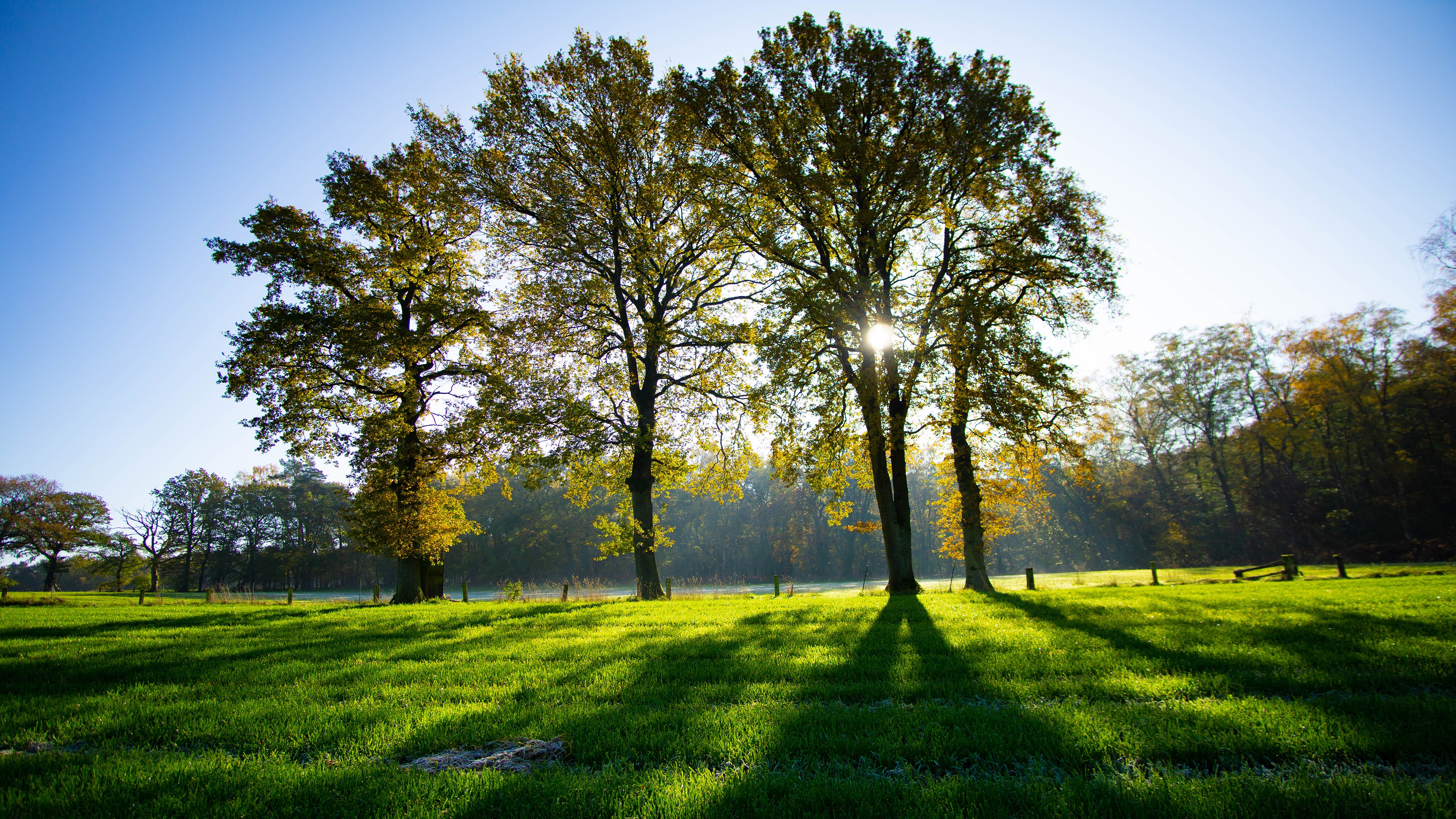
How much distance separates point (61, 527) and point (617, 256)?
64.9 metres

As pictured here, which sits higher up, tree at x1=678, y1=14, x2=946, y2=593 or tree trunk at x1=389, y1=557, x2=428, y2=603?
tree at x1=678, y1=14, x2=946, y2=593

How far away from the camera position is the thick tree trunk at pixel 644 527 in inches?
716

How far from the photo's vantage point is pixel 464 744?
3559 millimetres

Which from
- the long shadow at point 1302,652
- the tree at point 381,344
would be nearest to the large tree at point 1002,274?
the long shadow at point 1302,652

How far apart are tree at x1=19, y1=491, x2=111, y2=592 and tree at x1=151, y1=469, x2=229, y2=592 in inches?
334

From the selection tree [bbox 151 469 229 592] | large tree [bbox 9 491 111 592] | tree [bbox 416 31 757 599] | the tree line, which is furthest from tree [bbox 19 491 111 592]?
tree [bbox 416 31 757 599]

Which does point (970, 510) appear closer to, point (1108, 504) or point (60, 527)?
point (1108, 504)

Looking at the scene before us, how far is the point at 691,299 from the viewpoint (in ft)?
70.0

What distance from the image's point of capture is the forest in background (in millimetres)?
32562

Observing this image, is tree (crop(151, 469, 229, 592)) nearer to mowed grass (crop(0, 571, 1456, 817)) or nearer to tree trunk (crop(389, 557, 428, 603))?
tree trunk (crop(389, 557, 428, 603))

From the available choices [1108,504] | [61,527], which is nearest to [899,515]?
[1108,504]

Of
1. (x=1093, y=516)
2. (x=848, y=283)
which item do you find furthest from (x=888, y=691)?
(x=1093, y=516)

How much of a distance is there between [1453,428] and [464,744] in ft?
170

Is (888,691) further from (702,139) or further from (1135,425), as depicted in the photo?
(1135,425)
